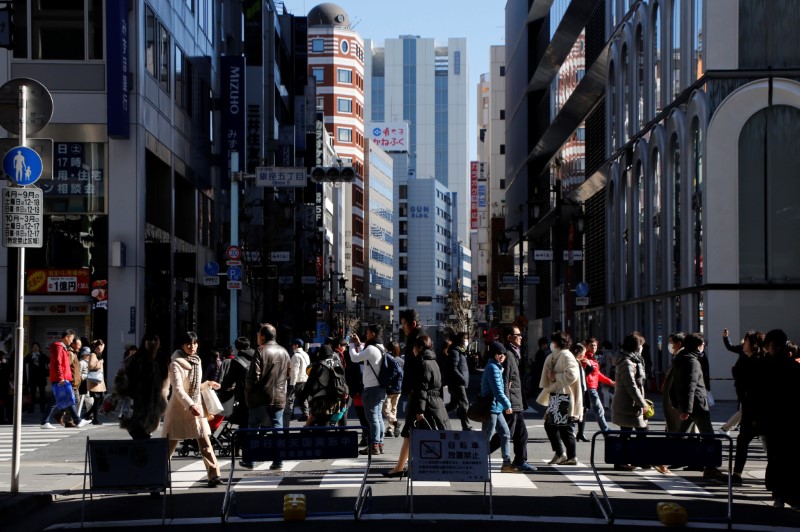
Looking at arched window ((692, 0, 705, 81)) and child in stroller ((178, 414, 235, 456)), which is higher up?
arched window ((692, 0, 705, 81))

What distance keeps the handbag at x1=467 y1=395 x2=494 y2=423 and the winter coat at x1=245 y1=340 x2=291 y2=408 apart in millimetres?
2390

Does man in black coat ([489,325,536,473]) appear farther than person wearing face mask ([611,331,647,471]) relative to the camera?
No

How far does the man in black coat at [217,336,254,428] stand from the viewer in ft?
58.4

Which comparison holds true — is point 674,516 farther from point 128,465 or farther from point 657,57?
point 657,57

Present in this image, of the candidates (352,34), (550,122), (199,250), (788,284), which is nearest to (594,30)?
(550,122)

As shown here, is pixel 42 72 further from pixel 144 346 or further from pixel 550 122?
pixel 550 122

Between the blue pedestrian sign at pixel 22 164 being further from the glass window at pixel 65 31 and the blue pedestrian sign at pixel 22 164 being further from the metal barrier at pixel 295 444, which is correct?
the glass window at pixel 65 31

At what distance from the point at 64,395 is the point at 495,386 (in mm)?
12271

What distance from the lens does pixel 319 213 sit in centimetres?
10144

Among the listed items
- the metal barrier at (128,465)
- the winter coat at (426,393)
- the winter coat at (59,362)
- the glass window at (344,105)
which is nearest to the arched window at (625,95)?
the winter coat at (59,362)

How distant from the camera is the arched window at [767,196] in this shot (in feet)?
112

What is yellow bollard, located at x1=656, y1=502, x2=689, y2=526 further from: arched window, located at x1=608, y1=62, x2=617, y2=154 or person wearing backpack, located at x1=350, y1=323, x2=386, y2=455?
arched window, located at x1=608, y1=62, x2=617, y2=154

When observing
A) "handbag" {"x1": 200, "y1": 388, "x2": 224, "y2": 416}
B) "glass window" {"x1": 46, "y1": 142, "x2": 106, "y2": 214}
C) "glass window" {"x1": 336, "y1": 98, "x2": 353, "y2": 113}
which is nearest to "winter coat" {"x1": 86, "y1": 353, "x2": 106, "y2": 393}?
"glass window" {"x1": 46, "y1": 142, "x2": 106, "y2": 214}

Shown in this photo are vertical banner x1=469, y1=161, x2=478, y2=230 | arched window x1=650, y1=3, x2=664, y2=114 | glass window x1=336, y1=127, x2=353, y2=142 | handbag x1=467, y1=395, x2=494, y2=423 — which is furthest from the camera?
vertical banner x1=469, y1=161, x2=478, y2=230
